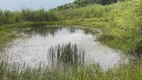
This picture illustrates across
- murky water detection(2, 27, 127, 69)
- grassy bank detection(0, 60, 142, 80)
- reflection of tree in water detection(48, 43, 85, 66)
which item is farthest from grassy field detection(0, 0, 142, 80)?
reflection of tree in water detection(48, 43, 85, 66)

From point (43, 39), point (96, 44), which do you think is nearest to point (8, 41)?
point (43, 39)

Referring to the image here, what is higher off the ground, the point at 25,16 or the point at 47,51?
the point at 25,16

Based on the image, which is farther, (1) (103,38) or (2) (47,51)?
(1) (103,38)

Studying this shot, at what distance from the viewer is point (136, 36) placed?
53.7ft

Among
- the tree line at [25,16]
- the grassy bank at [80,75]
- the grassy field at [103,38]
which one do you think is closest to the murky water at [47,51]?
the grassy field at [103,38]

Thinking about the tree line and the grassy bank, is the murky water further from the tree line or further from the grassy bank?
the tree line

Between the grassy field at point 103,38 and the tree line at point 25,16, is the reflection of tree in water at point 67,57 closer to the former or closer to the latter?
the grassy field at point 103,38

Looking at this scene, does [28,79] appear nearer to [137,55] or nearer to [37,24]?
[137,55]

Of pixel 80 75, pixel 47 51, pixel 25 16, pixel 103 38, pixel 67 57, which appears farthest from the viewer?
pixel 25 16

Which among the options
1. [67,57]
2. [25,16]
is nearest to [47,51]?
[67,57]

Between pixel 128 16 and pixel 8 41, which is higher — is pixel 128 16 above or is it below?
above

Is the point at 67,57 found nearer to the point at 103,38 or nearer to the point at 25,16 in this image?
the point at 103,38

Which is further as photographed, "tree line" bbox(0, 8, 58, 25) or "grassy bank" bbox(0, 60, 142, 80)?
"tree line" bbox(0, 8, 58, 25)

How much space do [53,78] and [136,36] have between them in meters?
9.64
